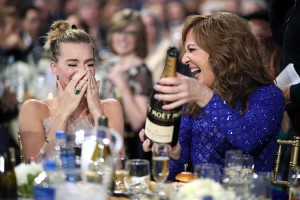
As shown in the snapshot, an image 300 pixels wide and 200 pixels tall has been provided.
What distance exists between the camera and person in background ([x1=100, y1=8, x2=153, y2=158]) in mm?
6316

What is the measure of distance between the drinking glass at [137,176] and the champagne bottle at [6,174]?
420 millimetres

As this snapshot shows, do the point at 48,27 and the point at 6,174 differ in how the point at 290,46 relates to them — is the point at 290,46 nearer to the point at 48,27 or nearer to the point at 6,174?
the point at 6,174

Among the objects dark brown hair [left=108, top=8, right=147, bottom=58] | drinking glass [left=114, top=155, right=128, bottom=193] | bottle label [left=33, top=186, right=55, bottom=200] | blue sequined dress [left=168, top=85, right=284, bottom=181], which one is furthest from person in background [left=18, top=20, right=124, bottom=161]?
dark brown hair [left=108, top=8, right=147, bottom=58]

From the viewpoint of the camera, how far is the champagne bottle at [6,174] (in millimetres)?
2629

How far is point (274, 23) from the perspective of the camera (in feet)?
15.2

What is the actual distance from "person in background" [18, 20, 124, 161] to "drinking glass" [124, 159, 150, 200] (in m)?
0.95

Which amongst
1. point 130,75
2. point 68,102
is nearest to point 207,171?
point 68,102

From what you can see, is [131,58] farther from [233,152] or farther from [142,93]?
[233,152]

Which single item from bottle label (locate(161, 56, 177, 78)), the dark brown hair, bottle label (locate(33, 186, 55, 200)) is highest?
the dark brown hair

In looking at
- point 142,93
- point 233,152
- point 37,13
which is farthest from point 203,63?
point 37,13

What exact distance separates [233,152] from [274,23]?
1.84m

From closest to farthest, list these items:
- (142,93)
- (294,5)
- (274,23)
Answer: (294,5) → (274,23) → (142,93)

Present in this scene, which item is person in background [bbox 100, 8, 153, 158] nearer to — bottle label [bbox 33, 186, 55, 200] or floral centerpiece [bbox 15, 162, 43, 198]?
floral centerpiece [bbox 15, 162, 43, 198]

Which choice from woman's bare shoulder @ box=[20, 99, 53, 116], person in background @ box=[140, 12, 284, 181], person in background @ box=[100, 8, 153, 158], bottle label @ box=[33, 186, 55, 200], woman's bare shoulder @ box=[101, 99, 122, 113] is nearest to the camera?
bottle label @ box=[33, 186, 55, 200]
